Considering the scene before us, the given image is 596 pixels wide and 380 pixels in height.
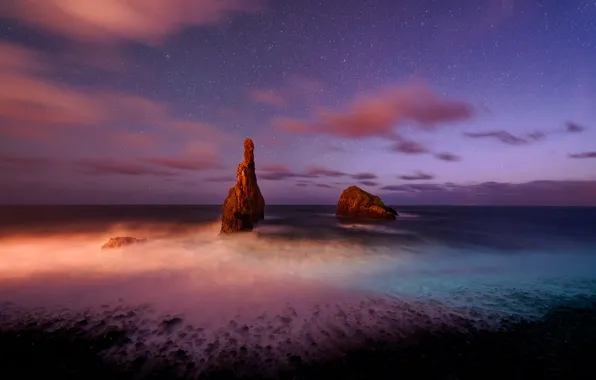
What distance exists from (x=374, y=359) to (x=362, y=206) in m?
73.7

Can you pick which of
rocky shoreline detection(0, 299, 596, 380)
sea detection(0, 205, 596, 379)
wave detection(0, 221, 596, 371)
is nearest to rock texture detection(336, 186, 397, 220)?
wave detection(0, 221, 596, 371)

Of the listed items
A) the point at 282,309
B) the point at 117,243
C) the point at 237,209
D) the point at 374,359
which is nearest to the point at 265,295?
the point at 282,309

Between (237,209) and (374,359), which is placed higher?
(237,209)

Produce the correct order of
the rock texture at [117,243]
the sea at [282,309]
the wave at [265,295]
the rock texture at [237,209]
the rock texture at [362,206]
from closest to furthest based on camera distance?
the sea at [282,309] < the wave at [265,295] < the rock texture at [117,243] < the rock texture at [237,209] < the rock texture at [362,206]

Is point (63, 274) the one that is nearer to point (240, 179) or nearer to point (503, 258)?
point (240, 179)

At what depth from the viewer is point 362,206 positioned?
80.1 metres

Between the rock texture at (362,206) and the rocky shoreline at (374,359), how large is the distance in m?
68.7

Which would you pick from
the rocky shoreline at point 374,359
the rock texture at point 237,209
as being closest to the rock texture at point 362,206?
the rock texture at point 237,209

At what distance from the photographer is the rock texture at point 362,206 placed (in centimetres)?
7737

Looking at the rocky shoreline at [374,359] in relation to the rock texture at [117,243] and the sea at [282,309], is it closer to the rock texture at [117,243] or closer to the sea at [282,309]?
the sea at [282,309]

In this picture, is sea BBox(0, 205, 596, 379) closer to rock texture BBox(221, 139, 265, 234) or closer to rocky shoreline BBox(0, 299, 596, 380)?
rocky shoreline BBox(0, 299, 596, 380)

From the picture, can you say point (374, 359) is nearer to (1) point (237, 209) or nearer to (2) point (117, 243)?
(2) point (117, 243)

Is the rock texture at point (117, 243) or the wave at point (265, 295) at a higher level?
the rock texture at point (117, 243)

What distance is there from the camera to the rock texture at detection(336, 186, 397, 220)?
77369 millimetres
